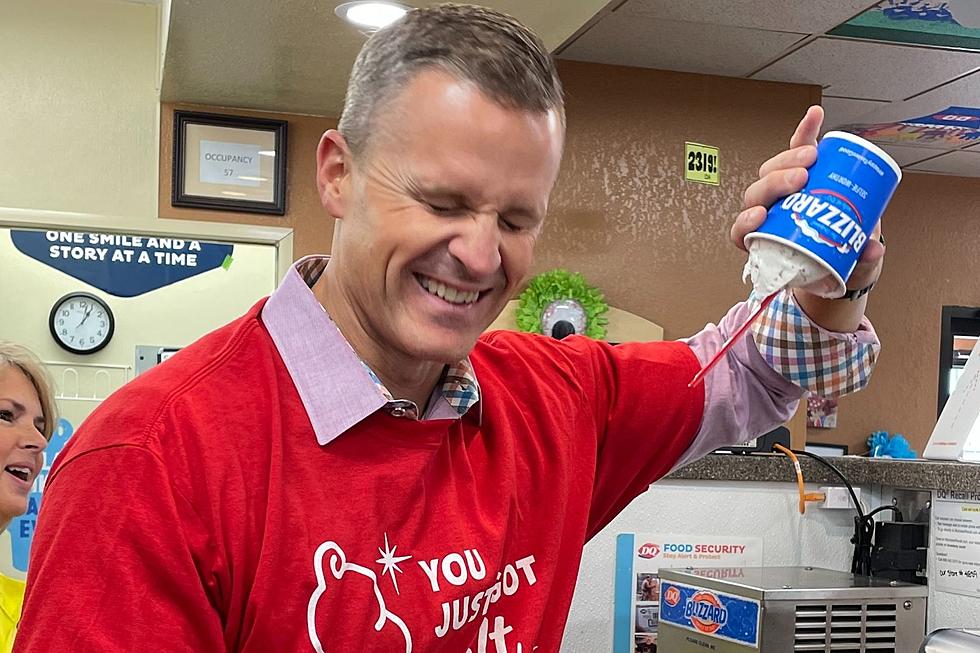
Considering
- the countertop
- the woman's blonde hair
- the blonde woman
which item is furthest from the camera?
the woman's blonde hair

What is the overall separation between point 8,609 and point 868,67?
3516 mm

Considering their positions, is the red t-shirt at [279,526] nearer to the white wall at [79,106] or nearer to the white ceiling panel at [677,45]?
the white ceiling panel at [677,45]

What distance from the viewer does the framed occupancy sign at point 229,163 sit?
3736 mm

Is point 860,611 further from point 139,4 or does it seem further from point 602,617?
point 139,4

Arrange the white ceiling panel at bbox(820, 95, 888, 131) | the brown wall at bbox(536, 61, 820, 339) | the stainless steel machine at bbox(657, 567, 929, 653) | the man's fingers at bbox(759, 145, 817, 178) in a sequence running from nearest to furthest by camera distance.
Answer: the man's fingers at bbox(759, 145, 817, 178)
the stainless steel machine at bbox(657, 567, 929, 653)
the brown wall at bbox(536, 61, 820, 339)
the white ceiling panel at bbox(820, 95, 888, 131)

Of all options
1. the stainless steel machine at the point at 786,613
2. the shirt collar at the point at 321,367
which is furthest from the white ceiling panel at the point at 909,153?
the shirt collar at the point at 321,367

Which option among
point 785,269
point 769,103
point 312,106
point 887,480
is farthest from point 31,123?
point 785,269

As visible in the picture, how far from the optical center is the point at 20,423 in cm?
226

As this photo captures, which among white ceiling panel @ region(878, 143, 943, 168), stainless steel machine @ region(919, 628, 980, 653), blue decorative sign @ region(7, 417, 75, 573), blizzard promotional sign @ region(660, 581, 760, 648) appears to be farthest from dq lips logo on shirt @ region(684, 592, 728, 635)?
white ceiling panel @ region(878, 143, 943, 168)

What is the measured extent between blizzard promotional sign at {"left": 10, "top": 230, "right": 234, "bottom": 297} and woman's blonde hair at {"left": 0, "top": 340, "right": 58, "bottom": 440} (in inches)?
55.3

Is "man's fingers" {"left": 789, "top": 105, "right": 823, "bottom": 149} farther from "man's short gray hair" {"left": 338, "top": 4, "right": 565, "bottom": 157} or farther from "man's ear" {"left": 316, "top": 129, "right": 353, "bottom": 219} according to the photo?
"man's ear" {"left": 316, "top": 129, "right": 353, "bottom": 219}

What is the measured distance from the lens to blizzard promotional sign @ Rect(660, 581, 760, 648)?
1647mm

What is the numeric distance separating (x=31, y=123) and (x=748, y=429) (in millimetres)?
3155

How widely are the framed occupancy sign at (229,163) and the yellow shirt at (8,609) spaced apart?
190cm
